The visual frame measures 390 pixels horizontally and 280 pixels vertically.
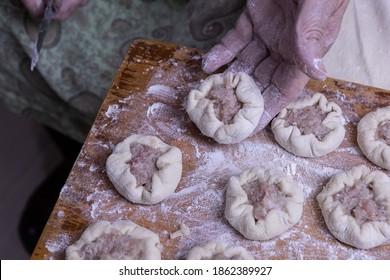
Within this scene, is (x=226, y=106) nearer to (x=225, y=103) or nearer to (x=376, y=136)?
(x=225, y=103)

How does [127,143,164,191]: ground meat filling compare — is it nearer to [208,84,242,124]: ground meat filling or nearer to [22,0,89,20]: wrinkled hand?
[208,84,242,124]: ground meat filling

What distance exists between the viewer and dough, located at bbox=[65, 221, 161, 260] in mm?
1594

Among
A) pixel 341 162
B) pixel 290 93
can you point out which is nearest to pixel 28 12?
pixel 290 93

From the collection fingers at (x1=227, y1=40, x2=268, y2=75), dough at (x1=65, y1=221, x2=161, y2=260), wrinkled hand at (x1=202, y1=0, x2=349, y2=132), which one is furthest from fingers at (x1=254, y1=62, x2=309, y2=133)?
dough at (x1=65, y1=221, x2=161, y2=260)

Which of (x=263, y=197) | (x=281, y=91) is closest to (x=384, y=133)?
(x=281, y=91)

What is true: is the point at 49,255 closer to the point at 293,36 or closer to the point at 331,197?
the point at 331,197

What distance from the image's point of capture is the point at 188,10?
2.38m

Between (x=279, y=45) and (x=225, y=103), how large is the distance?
294 mm

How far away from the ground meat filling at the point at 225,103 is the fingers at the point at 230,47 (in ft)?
0.42

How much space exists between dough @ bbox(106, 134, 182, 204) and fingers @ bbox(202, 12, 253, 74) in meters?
0.38

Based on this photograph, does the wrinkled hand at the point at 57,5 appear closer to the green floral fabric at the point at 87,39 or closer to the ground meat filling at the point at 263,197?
the green floral fabric at the point at 87,39

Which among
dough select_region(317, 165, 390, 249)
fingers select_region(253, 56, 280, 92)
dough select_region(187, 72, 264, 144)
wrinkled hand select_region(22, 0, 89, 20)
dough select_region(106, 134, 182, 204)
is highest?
wrinkled hand select_region(22, 0, 89, 20)

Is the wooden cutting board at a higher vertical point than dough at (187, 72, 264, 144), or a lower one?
lower

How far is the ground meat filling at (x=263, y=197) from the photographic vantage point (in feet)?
5.45
